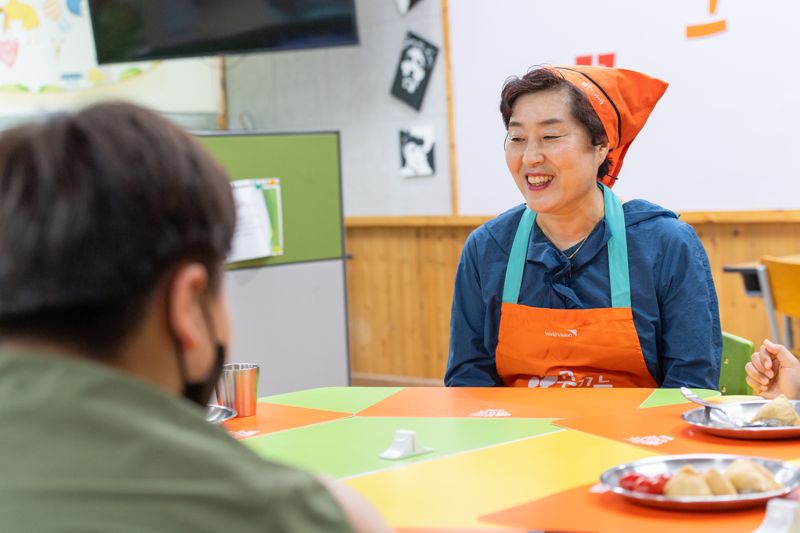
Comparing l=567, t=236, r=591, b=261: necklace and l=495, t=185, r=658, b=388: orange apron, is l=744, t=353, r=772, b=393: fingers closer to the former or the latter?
l=495, t=185, r=658, b=388: orange apron

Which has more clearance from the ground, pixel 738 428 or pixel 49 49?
pixel 49 49

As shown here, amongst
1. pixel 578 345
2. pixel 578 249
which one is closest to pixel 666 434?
pixel 578 345

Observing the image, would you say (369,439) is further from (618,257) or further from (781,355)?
(618,257)

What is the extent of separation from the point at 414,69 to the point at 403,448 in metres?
4.35

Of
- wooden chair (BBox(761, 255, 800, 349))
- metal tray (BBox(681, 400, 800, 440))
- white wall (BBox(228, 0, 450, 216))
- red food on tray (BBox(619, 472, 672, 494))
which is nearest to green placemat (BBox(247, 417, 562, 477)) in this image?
metal tray (BBox(681, 400, 800, 440))

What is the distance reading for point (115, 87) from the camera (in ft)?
19.9

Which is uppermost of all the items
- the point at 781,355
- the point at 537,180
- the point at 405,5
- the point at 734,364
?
the point at 405,5

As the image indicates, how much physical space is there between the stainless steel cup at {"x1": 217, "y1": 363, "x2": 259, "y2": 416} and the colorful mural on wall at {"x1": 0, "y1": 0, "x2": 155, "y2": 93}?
413cm

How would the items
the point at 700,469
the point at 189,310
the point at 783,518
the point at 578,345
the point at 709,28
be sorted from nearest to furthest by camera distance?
1. the point at 189,310
2. the point at 783,518
3. the point at 700,469
4. the point at 578,345
5. the point at 709,28

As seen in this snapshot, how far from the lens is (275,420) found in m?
1.96

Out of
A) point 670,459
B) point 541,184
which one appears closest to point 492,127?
point 541,184

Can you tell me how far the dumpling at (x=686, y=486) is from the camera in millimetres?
1262

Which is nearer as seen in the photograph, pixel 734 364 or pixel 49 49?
pixel 734 364

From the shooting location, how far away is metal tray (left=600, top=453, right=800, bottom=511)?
123cm
